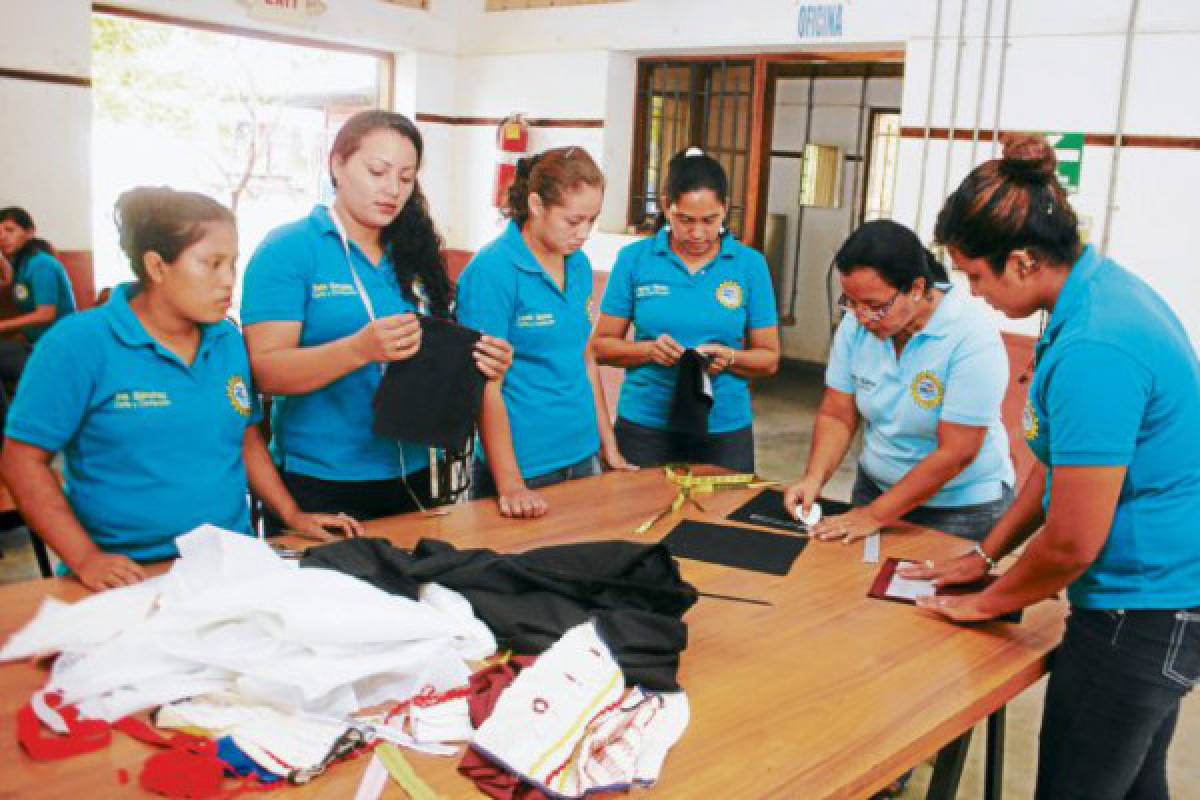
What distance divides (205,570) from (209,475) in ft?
1.29

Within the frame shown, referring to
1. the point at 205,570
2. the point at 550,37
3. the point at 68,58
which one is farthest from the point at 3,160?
the point at 205,570

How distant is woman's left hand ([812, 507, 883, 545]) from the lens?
2.38 meters

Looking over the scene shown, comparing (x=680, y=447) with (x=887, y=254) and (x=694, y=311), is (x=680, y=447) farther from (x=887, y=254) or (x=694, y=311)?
(x=887, y=254)

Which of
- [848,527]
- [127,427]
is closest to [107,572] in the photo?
[127,427]

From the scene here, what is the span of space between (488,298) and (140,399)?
34.5 inches

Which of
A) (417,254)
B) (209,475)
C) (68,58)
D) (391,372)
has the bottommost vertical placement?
(209,475)

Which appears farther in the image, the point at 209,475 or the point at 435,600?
the point at 209,475

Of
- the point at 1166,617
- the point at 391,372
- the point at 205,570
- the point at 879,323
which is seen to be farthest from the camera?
the point at 879,323

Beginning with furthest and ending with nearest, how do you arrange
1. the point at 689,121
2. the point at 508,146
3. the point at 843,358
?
the point at 508,146, the point at 689,121, the point at 843,358

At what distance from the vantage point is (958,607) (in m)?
1.94

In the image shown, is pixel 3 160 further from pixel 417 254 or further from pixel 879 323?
pixel 879 323

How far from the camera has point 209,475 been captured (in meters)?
1.94

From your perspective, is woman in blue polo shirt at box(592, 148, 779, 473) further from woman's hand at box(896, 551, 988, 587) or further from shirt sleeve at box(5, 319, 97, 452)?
shirt sleeve at box(5, 319, 97, 452)

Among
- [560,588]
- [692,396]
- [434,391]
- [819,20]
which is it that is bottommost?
[560,588]
